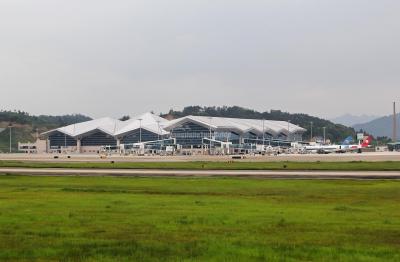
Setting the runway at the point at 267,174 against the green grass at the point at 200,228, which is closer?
the green grass at the point at 200,228

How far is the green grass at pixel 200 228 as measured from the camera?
13.0 m

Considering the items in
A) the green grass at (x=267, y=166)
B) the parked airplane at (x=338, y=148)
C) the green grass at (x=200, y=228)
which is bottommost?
the green grass at (x=200, y=228)

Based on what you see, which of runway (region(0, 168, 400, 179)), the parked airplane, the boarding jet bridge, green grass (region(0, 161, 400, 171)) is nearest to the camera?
runway (region(0, 168, 400, 179))

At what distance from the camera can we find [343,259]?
12305 mm

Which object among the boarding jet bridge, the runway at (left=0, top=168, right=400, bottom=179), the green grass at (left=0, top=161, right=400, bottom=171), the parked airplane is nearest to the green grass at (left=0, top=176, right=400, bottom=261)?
the runway at (left=0, top=168, right=400, bottom=179)

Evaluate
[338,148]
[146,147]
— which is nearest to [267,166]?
[338,148]

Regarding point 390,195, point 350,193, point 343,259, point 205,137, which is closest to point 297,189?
point 350,193

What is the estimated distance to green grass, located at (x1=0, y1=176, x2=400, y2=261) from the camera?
13.0 meters

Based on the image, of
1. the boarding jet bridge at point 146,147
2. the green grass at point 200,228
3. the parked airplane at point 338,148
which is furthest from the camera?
the boarding jet bridge at point 146,147

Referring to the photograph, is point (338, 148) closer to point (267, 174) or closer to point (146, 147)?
point (146, 147)

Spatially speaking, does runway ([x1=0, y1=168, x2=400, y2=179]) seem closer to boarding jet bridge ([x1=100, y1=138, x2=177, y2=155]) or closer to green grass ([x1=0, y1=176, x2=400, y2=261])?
green grass ([x1=0, y1=176, x2=400, y2=261])

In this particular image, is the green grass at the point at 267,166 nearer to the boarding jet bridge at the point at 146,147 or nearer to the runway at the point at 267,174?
the runway at the point at 267,174

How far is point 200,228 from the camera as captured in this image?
55.4 ft

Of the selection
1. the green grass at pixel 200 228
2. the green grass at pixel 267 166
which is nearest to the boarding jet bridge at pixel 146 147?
the green grass at pixel 267 166
